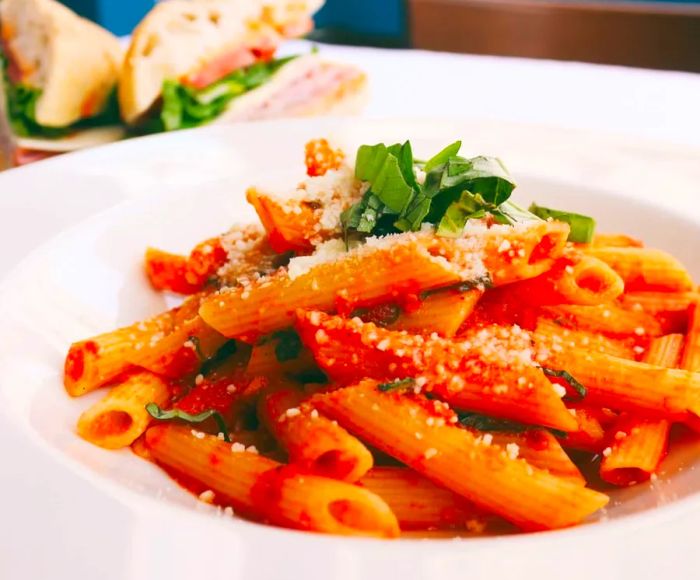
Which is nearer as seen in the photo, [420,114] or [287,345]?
[287,345]

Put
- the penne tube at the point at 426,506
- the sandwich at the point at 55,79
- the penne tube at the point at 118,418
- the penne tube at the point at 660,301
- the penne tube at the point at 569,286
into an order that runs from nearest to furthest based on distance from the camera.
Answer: the penne tube at the point at 426,506, the penne tube at the point at 118,418, the penne tube at the point at 569,286, the penne tube at the point at 660,301, the sandwich at the point at 55,79

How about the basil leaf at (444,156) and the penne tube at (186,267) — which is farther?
the penne tube at (186,267)

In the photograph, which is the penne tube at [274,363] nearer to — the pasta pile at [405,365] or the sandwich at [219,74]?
the pasta pile at [405,365]

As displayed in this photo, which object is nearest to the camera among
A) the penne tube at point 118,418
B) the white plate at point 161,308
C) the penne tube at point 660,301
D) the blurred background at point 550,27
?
the white plate at point 161,308

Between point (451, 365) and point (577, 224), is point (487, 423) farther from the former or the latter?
point (577, 224)

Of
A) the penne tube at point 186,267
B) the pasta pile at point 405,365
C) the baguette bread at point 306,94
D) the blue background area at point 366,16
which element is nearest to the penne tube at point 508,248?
the pasta pile at point 405,365

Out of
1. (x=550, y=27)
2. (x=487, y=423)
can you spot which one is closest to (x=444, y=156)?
(x=487, y=423)

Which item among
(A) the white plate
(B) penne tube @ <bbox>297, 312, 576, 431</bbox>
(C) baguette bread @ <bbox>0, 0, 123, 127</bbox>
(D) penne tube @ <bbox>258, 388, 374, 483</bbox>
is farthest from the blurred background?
(D) penne tube @ <bbox>258, 388, 374, 483</bbox>
